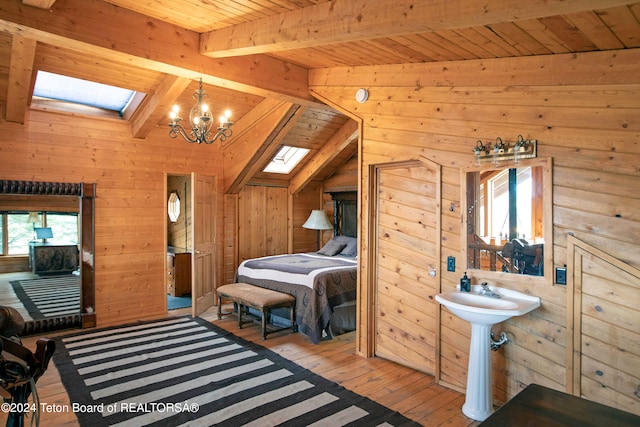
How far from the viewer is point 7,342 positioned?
1.72 metres

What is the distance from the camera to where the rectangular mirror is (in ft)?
9.32

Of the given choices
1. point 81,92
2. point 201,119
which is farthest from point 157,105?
point 201,119

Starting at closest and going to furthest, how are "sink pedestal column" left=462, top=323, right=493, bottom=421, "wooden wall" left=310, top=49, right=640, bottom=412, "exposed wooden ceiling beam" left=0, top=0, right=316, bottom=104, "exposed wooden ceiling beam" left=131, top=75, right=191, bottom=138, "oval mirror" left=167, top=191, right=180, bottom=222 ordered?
"wooden wall" left=310, top=49, right=640, bottom=412 < "exposed wooden ceiling beam" left=0, top=0, right=316, bottom=104 < "sink pedestal column" left=462, top=323, right=493, bottom=421 < "exposed wooden ceiling beam" left=131, top=75, right=191, bottom=138 < "oval mirror" left=167, top=191, right=180, bottom=222

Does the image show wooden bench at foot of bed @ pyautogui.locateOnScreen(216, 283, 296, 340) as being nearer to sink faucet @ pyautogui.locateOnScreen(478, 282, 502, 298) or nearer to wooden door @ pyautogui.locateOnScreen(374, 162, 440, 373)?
wooden door @ pyautogui.locateOnScreen(374, 162, 440, 373)

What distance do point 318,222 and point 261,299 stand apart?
2.82m

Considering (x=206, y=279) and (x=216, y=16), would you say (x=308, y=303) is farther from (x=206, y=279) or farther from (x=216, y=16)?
(x=216, y=16)

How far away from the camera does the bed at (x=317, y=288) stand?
4.59 m

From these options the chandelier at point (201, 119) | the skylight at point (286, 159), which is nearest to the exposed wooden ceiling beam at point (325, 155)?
the skylight at point (286, 159)

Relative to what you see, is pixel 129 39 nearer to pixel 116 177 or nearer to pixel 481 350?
pixel 116 177

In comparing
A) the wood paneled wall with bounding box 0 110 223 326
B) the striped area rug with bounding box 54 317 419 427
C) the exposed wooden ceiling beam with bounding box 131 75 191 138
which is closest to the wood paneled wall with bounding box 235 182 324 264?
the wood paneled wall with bounding box 0 110 223 326

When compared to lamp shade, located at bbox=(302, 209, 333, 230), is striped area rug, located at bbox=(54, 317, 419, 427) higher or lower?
lower

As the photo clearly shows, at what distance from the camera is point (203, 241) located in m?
5.77

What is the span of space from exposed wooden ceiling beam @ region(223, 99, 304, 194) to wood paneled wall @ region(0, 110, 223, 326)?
0.60 meters

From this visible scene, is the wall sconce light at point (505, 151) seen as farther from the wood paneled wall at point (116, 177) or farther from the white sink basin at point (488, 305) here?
the wood paneled wall at point (116, 177)
